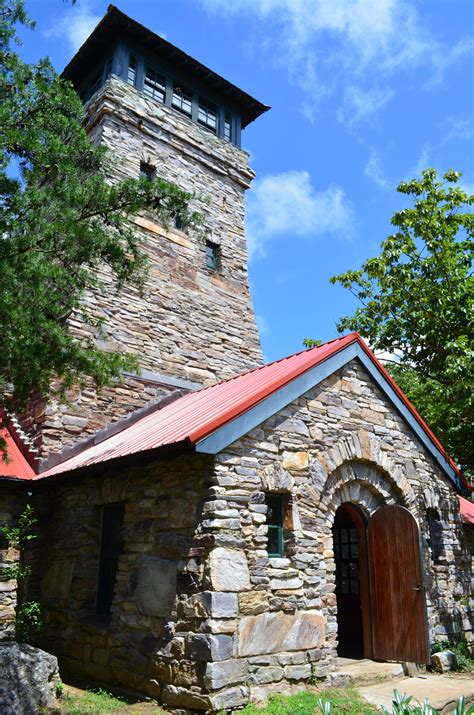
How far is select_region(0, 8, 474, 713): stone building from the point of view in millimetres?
6273

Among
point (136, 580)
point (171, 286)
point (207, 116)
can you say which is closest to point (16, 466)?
point (136, 580)

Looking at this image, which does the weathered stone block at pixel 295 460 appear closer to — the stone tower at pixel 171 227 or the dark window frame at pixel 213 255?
the stone tower at pixel 171 227

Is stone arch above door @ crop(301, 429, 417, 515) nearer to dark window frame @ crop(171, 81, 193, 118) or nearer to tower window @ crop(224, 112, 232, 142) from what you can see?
dark window frame @ crop(171, 81, 193, 118)

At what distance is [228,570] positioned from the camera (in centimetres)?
620

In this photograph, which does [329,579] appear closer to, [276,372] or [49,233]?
[276,372]

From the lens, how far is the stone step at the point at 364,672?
22.8 feet

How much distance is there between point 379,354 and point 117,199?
1047 cm

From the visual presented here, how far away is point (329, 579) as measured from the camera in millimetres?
7398

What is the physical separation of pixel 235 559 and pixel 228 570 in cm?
15

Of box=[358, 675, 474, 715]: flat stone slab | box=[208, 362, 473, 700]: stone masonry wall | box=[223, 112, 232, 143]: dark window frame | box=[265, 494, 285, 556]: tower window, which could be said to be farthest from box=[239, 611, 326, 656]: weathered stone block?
box=[223, 112, 232, 143]: dark window frame

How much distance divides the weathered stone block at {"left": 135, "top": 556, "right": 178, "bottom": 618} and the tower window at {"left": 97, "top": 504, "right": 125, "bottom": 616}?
139 centimetres

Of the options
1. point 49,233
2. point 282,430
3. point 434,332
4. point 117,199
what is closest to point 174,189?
point 117,199

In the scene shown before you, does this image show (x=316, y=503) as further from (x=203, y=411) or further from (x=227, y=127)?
(x=227, y=127)

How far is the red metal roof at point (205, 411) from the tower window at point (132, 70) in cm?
907
